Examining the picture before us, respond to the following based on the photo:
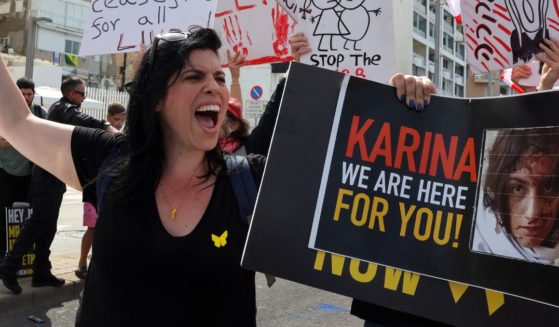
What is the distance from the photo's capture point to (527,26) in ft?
8.07

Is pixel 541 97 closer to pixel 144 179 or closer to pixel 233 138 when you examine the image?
pixel 144 179

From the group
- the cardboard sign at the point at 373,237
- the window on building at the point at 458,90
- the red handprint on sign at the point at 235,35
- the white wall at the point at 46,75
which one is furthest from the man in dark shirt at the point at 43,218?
the window on building at the point at 458,90

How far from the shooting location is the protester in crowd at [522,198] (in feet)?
4.82

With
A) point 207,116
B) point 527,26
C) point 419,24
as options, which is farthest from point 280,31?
point 419,24

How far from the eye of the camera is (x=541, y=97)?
1532 mm

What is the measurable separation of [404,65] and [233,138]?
4982cm

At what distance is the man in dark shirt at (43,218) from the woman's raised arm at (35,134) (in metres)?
2.57

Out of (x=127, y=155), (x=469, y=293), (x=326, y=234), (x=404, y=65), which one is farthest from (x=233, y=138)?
(x=404, y=65)

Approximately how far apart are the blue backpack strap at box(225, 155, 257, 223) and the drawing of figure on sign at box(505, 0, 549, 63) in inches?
59.9

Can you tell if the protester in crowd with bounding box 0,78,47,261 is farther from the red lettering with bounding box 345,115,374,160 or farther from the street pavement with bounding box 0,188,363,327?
the red lettering with bounding box 345,115,374,160

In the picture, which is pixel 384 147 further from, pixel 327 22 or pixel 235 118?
pixel 235 118

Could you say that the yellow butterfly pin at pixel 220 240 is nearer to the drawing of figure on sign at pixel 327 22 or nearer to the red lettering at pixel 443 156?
the red lettering at pixel 443 156

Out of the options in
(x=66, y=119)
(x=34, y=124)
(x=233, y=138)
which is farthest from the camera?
(x=66, y=119)

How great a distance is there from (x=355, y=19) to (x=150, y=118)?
1657 mm
